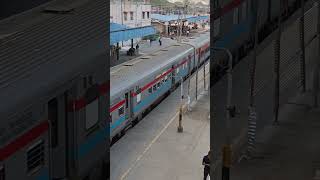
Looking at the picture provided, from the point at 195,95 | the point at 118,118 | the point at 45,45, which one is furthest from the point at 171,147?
the point at 45,45

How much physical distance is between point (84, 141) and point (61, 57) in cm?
44

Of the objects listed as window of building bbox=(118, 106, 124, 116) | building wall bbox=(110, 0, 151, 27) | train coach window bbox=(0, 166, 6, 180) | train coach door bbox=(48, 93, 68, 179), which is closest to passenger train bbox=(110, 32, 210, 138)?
window of building bbox=(118, 106, 124, 116)

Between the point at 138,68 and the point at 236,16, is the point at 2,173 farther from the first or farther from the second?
the point at 138,68

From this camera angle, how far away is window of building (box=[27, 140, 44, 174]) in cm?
182

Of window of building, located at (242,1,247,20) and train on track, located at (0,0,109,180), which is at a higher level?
window of building, located at (242,1,247,20)

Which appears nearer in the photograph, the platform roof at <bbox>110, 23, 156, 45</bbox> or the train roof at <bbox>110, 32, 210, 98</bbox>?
the train roof at <bbox>110, 32, 210, 98</bbox>

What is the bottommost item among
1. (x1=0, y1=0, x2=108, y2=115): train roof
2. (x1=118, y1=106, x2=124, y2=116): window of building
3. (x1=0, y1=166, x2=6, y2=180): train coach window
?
(x1=118, y1=106, x2=124, y2=116): window of building

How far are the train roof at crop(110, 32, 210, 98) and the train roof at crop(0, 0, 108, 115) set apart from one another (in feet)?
15.8

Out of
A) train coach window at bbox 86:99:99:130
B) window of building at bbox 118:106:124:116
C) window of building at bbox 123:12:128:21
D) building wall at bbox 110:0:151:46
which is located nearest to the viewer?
train coach window at bbox 86:99:99:130

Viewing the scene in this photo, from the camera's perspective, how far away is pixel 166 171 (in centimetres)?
636

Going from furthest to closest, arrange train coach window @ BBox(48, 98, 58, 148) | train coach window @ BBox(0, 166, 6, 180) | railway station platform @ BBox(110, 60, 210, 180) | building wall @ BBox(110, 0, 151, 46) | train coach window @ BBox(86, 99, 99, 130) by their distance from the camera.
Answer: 1. building wall @ BBox(110, 0, 151, 46)
2. railway station platform @ BBox(110, 60, 210, 180)
3. train coach window @ BBox(86, 99, 99, 130)
4. train coach window @ BBox(48, 98, 58, 148)
5. train coach window @ BBox(0, 166, 6, 180)

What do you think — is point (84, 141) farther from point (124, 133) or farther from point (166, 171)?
point (124, 133)

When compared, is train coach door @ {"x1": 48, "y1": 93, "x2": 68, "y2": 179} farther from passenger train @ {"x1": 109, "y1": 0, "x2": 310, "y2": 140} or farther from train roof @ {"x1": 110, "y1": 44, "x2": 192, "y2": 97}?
train roof @ {"x1": 110, "y1": 44, "x2": 192, "y2": 97}

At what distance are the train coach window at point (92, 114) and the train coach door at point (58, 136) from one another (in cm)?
17
